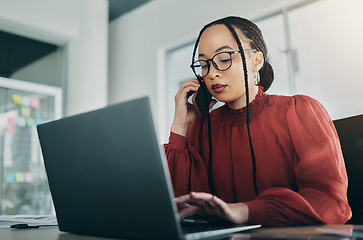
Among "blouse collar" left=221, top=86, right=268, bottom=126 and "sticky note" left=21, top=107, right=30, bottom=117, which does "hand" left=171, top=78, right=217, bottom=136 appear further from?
"sticky note" left=21, top=107, right=30, bottom=117

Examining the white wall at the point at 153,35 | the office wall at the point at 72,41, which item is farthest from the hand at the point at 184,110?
the office wall at the point at 72,41

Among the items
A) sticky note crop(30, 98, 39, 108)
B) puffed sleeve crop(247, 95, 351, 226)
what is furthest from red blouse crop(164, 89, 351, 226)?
sticky note crop(30, 98, 39, 108)

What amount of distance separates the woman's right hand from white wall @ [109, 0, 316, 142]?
6.21 ft

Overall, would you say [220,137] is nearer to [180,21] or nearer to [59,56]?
[180,21]

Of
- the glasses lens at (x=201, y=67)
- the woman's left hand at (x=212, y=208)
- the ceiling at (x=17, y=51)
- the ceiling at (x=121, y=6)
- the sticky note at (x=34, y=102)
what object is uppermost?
the ceiling at (x=121, y=6)

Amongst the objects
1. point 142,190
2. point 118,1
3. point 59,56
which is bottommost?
point 142,190

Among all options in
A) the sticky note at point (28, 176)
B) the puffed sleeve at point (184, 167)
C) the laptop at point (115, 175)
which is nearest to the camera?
the laptop at point (115, 175)

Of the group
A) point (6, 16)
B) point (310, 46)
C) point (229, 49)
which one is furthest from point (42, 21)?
point (229, 49)

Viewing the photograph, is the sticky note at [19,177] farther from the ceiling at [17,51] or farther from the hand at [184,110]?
the hand at [184,110]

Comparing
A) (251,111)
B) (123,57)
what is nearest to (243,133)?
(251,111)

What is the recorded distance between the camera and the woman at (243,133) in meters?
1.06

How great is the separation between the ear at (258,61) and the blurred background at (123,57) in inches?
58.4

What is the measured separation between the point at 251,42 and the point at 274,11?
5.97 ft

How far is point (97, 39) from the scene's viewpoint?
153 inches
